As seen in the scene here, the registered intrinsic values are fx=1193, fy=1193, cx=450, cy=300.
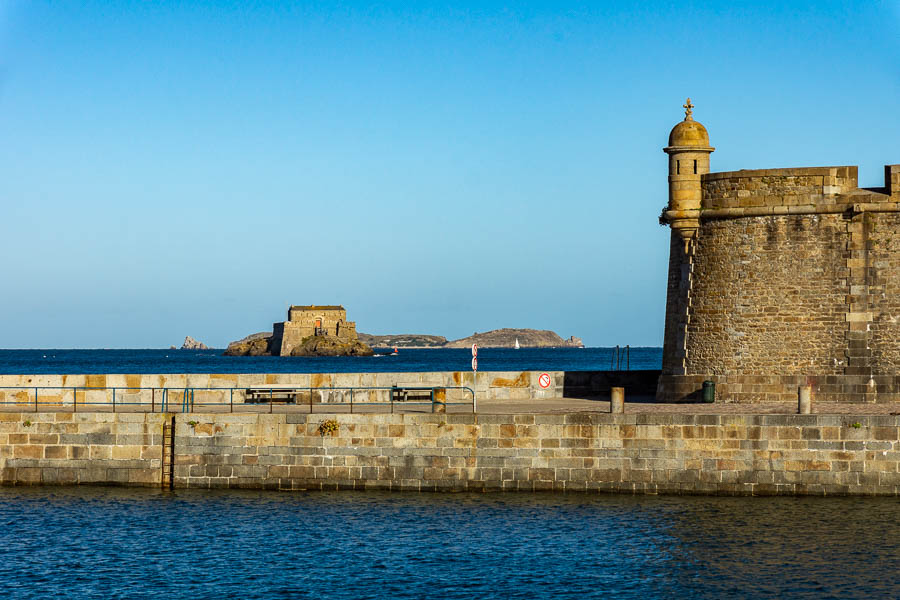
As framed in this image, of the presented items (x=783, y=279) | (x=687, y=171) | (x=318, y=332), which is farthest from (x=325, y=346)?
(x=783, y=279)

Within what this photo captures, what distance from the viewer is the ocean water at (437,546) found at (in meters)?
23.1

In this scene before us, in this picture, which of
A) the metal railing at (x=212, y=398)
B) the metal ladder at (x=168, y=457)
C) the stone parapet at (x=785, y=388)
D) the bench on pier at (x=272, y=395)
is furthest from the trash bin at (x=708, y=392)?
the metal ladder at (x=168, y=457)

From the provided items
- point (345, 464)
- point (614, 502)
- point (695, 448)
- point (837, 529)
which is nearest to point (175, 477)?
point (345, 464)

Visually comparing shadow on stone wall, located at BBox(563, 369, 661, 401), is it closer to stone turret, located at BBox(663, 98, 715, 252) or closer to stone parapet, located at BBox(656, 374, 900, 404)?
stone parapet, located at BBox(656, 374, 900, 404)

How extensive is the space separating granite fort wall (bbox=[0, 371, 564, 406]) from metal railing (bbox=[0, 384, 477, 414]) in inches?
1.2

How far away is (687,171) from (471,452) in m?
11.3

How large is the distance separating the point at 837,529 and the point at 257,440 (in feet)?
47.6

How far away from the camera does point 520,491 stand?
100ft

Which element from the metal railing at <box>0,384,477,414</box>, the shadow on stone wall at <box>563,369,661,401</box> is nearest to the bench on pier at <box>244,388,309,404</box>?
the metal railing at <box>0,384,477,414</box>

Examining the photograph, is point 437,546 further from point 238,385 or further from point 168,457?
point 238,385

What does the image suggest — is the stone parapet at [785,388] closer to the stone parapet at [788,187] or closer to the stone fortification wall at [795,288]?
the stone fortification wall at [795,288]

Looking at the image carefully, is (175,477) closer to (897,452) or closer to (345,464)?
(345,464)

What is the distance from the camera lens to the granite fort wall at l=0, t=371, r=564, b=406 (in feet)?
120

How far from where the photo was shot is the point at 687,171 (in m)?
35.7
